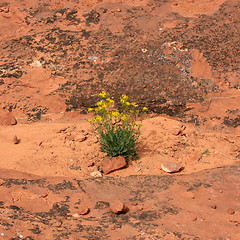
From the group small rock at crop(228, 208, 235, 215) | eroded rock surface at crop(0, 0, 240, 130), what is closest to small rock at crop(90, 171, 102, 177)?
eroded rock surface at crop(0, 0, 240, 130)

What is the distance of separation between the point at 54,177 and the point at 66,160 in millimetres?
623

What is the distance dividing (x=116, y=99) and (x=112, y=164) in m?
1.67

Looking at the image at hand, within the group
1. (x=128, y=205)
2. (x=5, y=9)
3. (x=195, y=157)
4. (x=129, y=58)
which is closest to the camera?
(x=128, y=205)

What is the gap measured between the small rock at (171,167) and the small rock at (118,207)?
1.29m

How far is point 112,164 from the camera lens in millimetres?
4461

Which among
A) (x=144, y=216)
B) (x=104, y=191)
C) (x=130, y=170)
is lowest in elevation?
(x=130, y=170)

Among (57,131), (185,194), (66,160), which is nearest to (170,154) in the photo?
(185,194)

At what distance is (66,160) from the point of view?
468 cm

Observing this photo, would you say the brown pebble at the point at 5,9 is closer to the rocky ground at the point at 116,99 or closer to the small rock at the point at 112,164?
the rocky ground at the point at 116,99

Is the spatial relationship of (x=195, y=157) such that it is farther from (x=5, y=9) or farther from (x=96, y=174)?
(x=5, y=9)

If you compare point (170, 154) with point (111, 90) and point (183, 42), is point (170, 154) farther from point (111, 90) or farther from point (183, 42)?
point (183, 42)

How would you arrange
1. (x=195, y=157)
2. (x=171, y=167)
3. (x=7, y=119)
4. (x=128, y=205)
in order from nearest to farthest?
(x=128, y=205) → (x=171, y=167) → (x=195, y=157) → (x=7, y=119)

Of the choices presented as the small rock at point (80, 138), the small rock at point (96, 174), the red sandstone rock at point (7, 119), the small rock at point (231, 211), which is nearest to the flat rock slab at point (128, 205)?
the small rock at point (231, 211)

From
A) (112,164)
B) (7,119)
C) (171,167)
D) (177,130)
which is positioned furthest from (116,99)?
(7,119)
